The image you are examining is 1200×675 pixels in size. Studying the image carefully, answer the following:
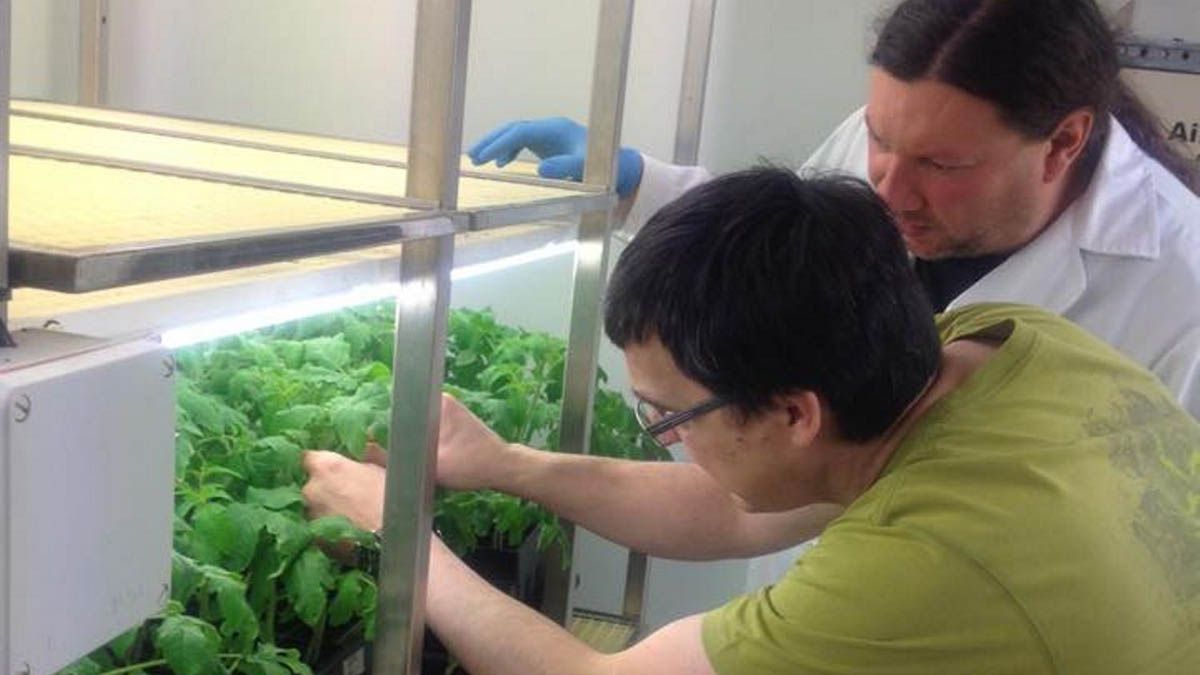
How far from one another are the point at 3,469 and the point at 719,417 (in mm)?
588

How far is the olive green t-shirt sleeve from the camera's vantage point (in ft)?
2.93

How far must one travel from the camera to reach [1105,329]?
1.46 metres

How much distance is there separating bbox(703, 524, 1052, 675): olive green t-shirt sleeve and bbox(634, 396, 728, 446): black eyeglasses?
0.15 meters

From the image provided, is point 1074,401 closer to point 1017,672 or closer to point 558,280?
point 1017,672

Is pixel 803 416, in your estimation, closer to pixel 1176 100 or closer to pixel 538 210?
pixel 538 210

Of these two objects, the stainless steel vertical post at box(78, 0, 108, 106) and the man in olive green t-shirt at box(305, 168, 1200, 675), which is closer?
the man in olive green t-shirt at box(305, 168, 1200, 675)

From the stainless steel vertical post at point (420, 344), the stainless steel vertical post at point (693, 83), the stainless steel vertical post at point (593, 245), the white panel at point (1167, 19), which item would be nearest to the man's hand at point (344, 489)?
the stainless steel vertical post at point (420, 344)

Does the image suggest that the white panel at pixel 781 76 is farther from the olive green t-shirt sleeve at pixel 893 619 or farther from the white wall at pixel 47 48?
the olive green t-shirt sleeve at pixel 893 619

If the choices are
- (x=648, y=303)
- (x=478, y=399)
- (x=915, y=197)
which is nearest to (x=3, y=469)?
(x=648, y=303)

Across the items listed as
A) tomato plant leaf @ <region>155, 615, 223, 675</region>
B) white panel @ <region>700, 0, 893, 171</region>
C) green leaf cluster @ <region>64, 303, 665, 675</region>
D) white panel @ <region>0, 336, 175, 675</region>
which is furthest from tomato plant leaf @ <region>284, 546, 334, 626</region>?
white panel @ <region>700, 0, 893, 171</region>

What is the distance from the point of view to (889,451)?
1.05 metres

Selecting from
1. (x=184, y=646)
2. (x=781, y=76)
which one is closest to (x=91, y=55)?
(x=781, y=76)

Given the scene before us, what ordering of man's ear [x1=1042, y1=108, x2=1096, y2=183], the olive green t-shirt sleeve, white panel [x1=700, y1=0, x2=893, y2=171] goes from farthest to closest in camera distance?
white panel [x1=700, y1=0, x2=893, y2=171], man's ear [x1=1042, y1=108, x2=1096, y2=183], the olive green t-shirt sleeve

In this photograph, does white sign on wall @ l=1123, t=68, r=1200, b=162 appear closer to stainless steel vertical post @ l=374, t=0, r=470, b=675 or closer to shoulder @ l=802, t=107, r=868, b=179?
shoulder @ l=802, t=107, r=868, b=179
